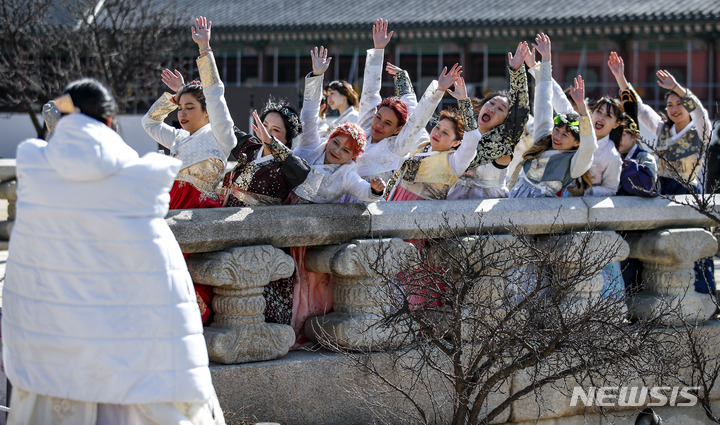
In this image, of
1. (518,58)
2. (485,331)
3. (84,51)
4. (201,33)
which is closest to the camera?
(485,331)

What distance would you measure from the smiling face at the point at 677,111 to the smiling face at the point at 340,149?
2.72 meters

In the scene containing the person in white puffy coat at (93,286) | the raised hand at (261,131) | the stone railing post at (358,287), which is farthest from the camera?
the raised hand at (261,131)

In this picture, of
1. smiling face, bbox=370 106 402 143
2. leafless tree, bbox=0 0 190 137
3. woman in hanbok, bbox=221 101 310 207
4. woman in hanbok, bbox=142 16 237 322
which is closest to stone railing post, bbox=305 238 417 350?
woman in hanbok, bbox=221 101 310 207

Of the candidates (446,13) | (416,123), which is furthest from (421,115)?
(446,13)

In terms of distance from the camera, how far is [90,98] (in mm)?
3318

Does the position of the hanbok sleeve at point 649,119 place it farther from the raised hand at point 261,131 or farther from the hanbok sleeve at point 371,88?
the raised hand at point 261,131

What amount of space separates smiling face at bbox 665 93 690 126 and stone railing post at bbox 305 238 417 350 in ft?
9.52

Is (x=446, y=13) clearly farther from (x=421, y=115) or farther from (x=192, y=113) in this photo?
(x=192, y=113)

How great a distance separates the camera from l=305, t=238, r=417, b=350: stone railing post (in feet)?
14.9

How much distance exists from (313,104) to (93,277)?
291cm

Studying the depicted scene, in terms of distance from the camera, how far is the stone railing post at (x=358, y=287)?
454 cm

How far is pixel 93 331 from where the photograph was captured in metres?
3.24

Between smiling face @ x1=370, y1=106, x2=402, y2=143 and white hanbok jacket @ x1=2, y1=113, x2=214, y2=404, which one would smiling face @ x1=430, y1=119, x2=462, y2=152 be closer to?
smiling face @ x1=370, y1=106, x2=402, y2=143

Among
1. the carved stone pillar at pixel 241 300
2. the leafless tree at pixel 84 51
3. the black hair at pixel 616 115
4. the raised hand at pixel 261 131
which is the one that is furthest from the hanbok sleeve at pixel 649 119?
the leafless tree at pixel 84 51
